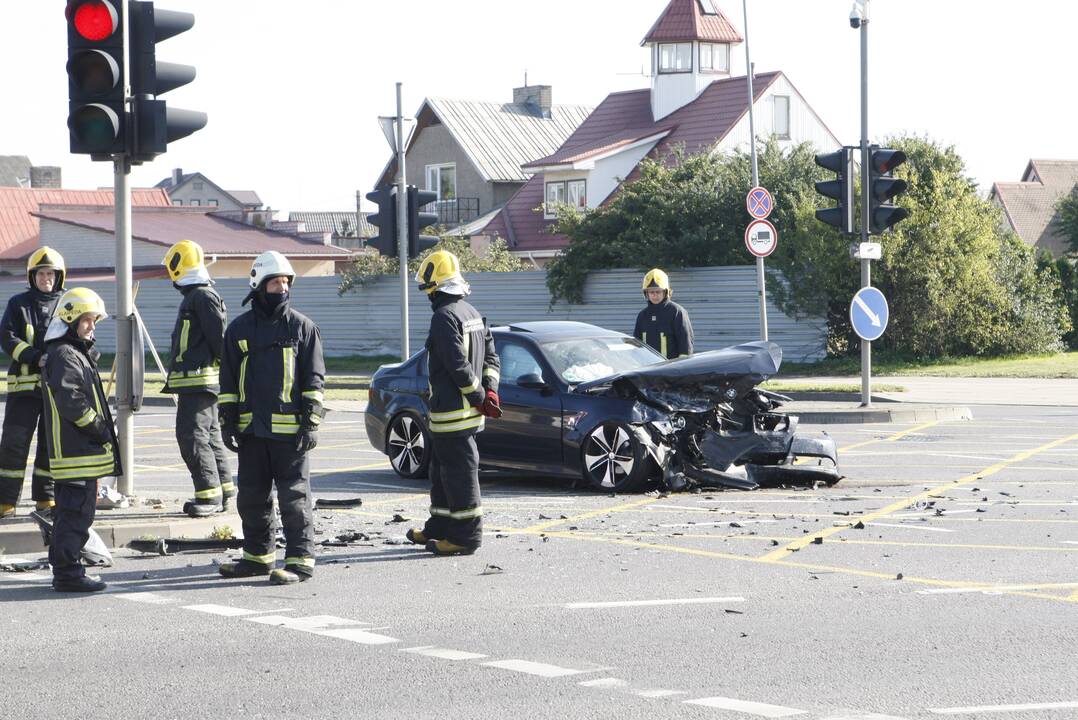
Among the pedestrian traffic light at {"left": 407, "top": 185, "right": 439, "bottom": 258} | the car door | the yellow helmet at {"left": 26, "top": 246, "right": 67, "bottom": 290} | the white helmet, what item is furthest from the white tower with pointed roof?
the white helmet

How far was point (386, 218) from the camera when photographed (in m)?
19.6

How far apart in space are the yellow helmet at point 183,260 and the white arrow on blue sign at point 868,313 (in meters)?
10.6

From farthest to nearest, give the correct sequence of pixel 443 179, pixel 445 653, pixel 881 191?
pixel 443 179, pixel 881 191, pixel 445 653

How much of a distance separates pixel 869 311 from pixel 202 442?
11132mm

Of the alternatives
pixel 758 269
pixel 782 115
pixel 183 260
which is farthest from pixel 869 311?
pixel 782 115

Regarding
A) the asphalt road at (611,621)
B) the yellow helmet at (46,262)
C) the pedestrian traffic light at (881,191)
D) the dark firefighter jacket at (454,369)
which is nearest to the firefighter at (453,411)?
the dark firefighter jacket at (454,369)

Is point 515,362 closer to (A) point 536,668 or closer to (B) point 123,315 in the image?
(B) point 123,315

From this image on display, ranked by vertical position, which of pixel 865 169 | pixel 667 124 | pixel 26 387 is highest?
pixel 667 124

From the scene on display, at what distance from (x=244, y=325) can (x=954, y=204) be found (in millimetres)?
22402

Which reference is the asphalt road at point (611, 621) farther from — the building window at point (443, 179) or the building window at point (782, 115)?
the building window at point (443, 179)

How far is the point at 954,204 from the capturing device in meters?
28.3

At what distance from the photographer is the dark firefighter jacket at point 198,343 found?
10555 mm

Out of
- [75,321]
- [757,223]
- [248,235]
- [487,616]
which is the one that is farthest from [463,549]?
[248,235]

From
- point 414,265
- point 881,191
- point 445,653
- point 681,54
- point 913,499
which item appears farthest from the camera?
point 681,54
